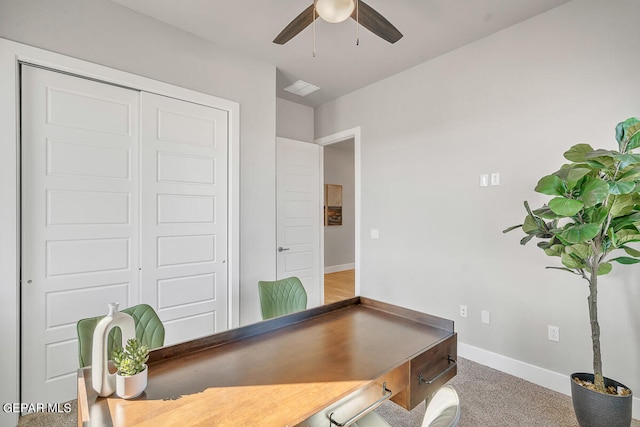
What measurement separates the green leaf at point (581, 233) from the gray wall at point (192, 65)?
2.47m

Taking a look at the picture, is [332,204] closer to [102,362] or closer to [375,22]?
[375,22]

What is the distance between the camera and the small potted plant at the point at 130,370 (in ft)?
3.06

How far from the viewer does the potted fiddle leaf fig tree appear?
1.48 m

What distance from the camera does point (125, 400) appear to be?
3.06 ft

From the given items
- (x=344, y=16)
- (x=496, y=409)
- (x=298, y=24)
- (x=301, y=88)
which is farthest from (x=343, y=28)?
(x=496, y=409)

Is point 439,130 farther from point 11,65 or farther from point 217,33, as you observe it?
point 11,65

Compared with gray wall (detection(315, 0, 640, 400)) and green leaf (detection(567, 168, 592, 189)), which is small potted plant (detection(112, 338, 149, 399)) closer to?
green leaf (detection(567, 168, 592, 189))

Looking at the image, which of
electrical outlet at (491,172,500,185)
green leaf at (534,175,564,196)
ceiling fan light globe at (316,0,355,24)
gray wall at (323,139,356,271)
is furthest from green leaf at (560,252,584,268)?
gray wall at (323,139,356,271)

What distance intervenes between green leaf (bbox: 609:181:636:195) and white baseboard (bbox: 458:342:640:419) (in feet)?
5.15

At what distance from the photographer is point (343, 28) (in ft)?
8.34

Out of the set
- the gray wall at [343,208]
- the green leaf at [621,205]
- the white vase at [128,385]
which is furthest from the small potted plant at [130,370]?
the gray wall at [343,208]

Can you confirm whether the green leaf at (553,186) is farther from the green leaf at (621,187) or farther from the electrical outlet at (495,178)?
the electrical outlet at (495,178)

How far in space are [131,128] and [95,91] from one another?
0.33m

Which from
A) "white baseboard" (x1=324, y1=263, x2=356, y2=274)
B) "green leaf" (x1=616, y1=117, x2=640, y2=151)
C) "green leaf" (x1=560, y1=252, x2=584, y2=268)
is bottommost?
"white baseboard" (x1=324, y1=263, x2=356, y2=274)
